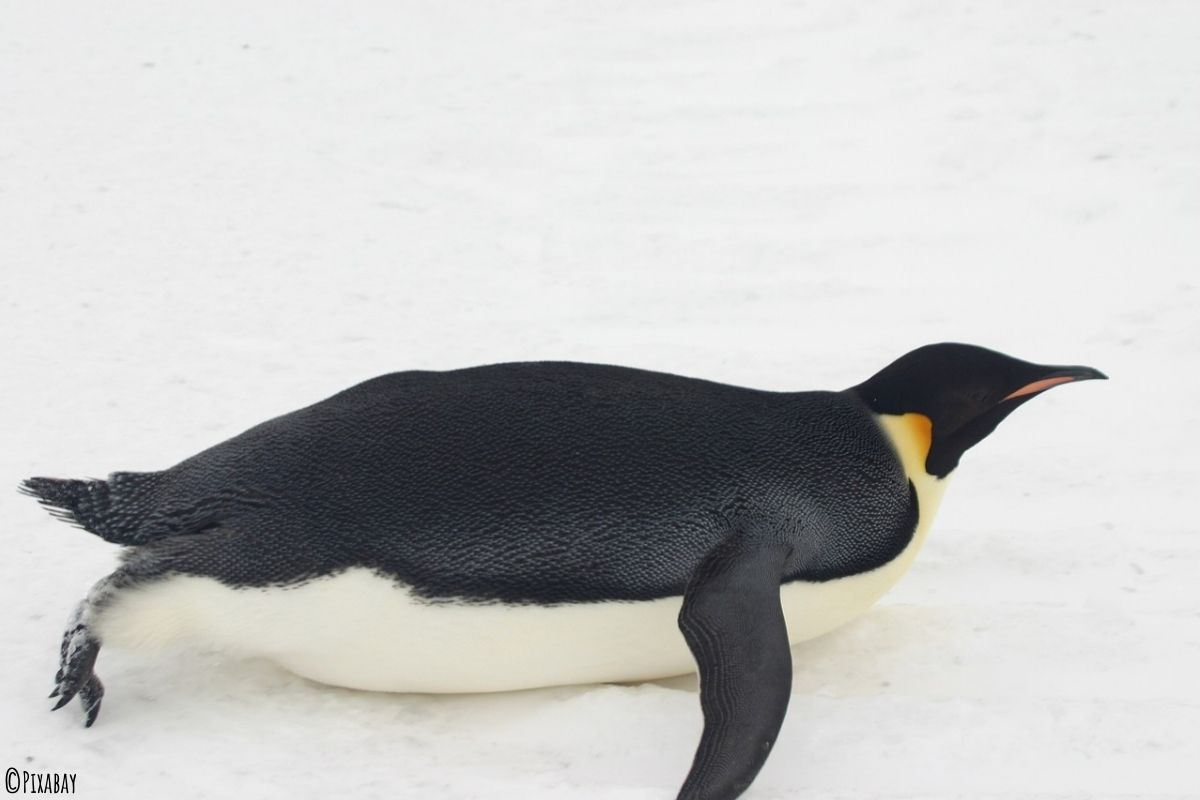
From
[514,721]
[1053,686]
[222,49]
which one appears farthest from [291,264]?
[1053,686]

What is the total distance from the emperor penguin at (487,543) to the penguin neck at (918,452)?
0.45 feet

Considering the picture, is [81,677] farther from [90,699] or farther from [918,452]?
[918,452]

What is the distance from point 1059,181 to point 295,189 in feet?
7.67

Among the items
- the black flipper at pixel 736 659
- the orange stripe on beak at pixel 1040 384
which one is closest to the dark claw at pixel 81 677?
the black flipper at pixel 736 659

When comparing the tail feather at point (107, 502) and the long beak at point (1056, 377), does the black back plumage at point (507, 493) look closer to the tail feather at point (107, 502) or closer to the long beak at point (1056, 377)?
the tail feather at point (107, 502)

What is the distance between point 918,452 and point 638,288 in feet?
5.64

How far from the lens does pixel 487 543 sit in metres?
2.36

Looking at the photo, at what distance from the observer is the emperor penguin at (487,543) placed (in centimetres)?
234

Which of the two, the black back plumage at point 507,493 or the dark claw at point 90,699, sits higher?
the black back plumage at point 507,493

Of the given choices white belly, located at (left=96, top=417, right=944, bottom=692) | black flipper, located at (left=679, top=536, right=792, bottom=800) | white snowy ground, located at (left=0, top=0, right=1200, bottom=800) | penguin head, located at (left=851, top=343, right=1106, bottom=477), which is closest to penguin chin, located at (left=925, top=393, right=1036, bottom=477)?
penguin head, located at (left=851, top=343, right=1106, bottom=477)

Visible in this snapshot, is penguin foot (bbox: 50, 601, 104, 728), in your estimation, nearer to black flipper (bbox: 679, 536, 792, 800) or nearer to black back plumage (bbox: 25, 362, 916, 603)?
black back plumage (bbox: 25, 362, 916, 603)

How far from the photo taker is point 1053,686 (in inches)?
101

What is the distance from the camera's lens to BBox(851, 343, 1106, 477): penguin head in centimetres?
268

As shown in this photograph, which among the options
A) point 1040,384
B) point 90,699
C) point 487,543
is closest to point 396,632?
point 487,543
